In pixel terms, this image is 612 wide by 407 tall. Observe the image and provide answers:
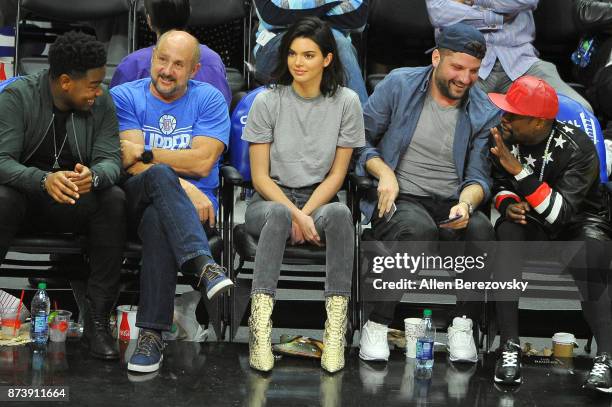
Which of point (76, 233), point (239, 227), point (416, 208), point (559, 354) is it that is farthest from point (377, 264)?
point (76, 233)

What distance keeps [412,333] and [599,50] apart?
7.03ft

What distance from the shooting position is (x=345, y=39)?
4.97 m

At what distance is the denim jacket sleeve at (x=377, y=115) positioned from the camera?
446cm

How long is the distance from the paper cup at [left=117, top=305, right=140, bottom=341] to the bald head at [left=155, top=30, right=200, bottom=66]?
1.11 meters

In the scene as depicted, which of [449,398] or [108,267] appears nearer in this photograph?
[449,398]

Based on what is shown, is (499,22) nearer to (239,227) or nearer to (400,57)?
(400,57)

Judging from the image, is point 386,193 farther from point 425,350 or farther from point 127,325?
point 127,325

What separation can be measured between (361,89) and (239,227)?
107 cm

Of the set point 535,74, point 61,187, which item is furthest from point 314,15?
point 61,187

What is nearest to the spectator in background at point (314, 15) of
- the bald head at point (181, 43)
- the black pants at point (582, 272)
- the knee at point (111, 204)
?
the bald head at point (181, 43)

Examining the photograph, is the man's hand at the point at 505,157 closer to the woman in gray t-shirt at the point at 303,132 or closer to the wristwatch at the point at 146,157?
the woman in gray t-shirt at the point at 303,132

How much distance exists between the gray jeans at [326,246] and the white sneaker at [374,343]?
0.77ft

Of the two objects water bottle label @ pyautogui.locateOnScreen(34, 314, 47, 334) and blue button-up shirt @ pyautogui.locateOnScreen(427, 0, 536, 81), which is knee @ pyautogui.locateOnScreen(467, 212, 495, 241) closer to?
blue button-up shirt @ pyautogui.locateOnScreen(427, 0, 536, 81)

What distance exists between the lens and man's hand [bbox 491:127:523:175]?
4164mm
